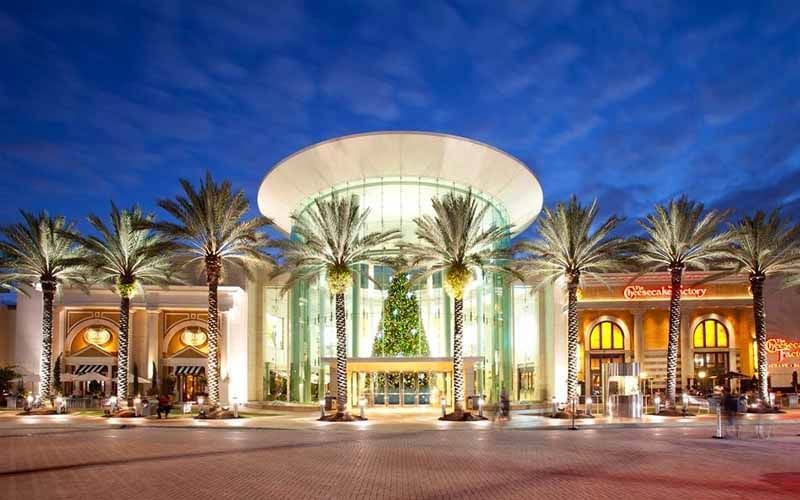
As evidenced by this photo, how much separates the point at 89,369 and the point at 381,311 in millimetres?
20305

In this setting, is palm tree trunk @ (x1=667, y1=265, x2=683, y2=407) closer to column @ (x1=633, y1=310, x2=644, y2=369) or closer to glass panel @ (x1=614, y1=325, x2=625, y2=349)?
column @ (x1=633, y1=310, x2=644, y2=369)

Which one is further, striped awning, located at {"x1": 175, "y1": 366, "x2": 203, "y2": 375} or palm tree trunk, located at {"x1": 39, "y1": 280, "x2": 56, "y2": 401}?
striped awning, located at {"x1": 175, "y1": 366, "x2": 203, "y2": 375}

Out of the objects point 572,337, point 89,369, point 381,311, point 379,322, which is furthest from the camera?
point 89,369

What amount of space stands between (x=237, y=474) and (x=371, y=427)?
586 inches

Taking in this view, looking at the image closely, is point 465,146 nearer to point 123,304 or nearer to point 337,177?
point 337,177

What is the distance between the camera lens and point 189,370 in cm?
5241

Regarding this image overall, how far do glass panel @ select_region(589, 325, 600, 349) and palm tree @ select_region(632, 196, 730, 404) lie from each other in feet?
58.9

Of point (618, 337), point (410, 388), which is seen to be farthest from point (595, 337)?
point (410, 388)

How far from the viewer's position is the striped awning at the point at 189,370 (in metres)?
52.3

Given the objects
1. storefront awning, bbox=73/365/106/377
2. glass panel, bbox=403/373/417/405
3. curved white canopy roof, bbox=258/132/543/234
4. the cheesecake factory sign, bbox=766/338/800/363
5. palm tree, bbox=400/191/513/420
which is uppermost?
curved white canopy roof, bbox=258/132/543/234

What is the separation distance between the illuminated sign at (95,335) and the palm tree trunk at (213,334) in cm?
1821

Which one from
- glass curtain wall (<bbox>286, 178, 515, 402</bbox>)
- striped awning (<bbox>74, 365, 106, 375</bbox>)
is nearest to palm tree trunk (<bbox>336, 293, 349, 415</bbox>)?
glass curtain wall (<bbox>286, 178, 515, 402</bbox>)

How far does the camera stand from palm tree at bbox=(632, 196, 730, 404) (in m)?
39.2

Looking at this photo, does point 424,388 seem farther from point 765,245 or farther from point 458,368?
point 765,245
